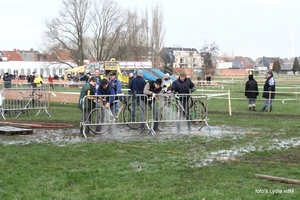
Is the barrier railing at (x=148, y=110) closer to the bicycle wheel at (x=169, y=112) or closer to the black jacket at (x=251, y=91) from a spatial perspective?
the bicycle wheel at (x=169, y=112)

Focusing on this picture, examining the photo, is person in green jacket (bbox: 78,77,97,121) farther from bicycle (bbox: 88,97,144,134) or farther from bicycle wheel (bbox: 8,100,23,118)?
bicycle wheel (bbox: 8,100,23,118)

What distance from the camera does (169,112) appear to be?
1494 centimetres

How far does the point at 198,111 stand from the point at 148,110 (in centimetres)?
160

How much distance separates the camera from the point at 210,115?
2017 centimetres

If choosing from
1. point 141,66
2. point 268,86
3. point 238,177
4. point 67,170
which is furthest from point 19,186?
point 141,66

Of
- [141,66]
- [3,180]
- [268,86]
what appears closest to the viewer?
[3,180]

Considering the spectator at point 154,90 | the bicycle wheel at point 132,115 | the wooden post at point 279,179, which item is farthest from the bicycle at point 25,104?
the wooden post at point 279,179

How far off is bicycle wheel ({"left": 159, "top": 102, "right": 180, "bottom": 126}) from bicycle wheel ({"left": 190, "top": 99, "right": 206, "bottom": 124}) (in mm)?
523

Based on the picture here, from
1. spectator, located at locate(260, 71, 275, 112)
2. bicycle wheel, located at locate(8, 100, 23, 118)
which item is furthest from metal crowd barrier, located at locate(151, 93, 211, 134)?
spectator, located at locate(260, 71, 275, 112)

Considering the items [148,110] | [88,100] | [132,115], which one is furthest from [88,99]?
[148,110]

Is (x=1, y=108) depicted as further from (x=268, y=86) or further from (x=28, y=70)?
(x=28, y=70)

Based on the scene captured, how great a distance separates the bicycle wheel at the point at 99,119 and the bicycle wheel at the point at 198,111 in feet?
8.94

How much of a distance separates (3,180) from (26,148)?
10.9 ft

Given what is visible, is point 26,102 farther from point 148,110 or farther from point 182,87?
point 182,87
